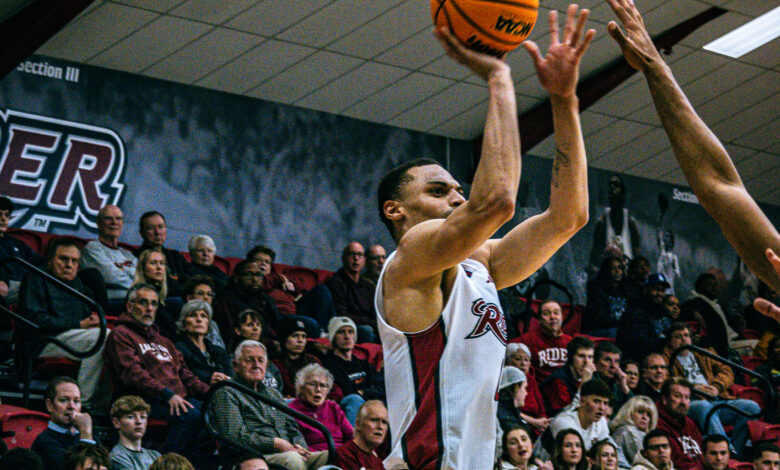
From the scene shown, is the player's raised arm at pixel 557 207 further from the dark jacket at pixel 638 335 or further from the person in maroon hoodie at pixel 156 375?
the dark jacket at pixel 638 335

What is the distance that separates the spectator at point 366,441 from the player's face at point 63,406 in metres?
1.69

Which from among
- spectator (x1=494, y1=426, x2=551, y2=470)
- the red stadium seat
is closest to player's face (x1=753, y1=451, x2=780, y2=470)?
spectator (x1=494, y1=426, x2=551, y2=470)

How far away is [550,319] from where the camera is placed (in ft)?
35.0

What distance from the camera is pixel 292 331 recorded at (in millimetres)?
8992

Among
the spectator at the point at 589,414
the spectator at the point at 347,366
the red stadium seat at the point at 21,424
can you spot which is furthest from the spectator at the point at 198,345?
the spectator at the point at 589,414

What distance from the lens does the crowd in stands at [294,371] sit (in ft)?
24.1

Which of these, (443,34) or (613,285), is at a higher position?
(443,34)

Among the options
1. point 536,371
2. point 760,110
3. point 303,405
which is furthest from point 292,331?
point 760,110

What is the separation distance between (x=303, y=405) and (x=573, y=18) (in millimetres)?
5132

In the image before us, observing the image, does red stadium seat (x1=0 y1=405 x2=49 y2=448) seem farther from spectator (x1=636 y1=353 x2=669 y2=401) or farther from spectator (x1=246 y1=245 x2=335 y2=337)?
spectator (x1=636 y1=353 x2=669 y2=401)

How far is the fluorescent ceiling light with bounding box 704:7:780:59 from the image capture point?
13.0 meters

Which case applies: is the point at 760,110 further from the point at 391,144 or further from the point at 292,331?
the point at 292,331

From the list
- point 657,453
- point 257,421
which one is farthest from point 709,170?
point 657,453

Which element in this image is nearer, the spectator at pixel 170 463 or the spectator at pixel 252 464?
the spectator at pixel 170 463
